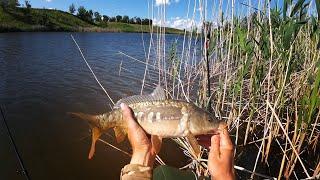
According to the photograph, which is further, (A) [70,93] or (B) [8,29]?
(B) [8,29]

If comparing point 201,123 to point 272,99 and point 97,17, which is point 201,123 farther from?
point 97,17

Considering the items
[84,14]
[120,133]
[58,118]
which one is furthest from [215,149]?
Answer: [84,14]

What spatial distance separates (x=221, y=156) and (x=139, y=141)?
464mm

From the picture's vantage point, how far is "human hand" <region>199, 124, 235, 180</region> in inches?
80.6

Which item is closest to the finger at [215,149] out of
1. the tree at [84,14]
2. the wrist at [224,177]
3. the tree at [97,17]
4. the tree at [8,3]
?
the wrist at [224,177]

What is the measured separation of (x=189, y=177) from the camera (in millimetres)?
3705

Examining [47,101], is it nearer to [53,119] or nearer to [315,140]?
[53,119]

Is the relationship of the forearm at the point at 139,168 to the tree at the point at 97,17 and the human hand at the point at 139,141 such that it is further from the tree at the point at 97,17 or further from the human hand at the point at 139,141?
the tree at the point at 97,17

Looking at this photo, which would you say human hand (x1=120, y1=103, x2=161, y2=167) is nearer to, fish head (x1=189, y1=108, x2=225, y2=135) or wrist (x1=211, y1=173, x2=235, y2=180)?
fish head (x1=189, y1=108, x2=225, y2=135)

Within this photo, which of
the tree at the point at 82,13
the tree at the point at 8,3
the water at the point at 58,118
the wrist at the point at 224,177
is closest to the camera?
the wrist at the point at 224,177

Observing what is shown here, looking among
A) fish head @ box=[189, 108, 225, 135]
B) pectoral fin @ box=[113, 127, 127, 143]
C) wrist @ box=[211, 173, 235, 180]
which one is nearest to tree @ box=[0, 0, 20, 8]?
pectoral fin @ box=[113, 127, 127, 143]

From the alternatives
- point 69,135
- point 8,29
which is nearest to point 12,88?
point 69,135

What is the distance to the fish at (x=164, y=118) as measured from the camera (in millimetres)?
2035

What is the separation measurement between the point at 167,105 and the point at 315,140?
322 centimetres
